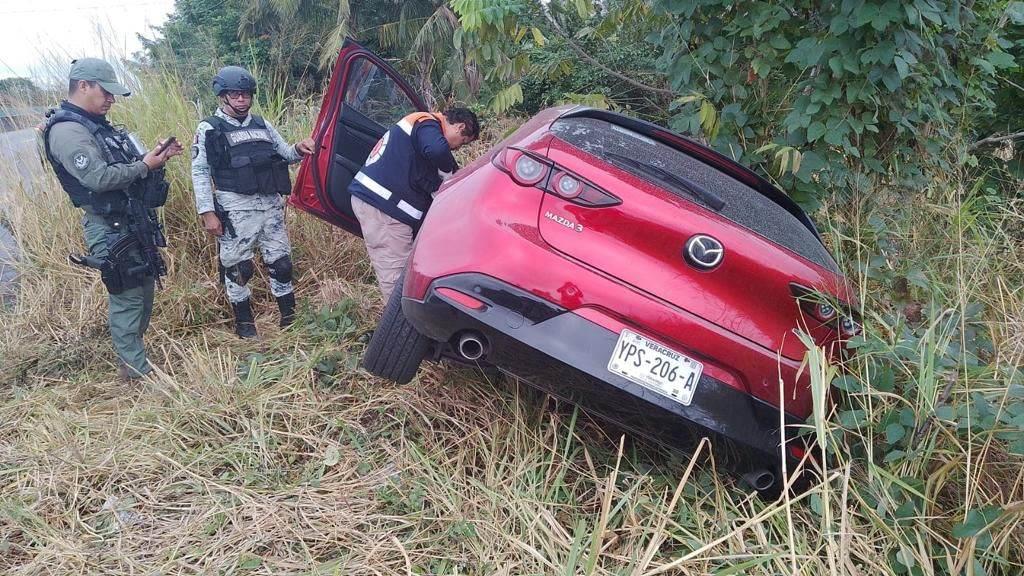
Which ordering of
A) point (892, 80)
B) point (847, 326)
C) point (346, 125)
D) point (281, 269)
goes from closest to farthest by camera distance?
1. point (847, 326)
2. point (892, 80)
3. point (346, 125)
4. point (281, 269)

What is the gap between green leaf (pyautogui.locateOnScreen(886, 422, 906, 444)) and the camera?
184 centimetres

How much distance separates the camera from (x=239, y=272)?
3795 mm

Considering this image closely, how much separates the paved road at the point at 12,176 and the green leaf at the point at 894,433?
4.99 meters

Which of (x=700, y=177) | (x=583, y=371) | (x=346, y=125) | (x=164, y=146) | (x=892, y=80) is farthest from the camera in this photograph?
(x=346, y=125)

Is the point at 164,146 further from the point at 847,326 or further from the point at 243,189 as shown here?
the point at 847,326

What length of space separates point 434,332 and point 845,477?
4.05ft

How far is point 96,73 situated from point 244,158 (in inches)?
31.4

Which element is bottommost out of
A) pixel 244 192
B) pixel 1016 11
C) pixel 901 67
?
pixel 244 192

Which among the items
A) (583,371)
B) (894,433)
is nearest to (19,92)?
(583,371)

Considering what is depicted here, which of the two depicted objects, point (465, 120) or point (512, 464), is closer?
point (512, 464)

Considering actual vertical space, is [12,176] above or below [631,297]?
below

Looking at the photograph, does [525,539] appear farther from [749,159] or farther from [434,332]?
[749,159]

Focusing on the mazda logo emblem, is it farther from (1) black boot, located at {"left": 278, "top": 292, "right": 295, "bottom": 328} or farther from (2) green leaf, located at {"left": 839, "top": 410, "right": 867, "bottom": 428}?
(1) black boot, located at {"left": 278, "top": 292, "right": 295, "bottom": 328}

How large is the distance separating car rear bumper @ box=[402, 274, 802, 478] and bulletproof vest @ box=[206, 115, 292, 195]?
2.20 meters
